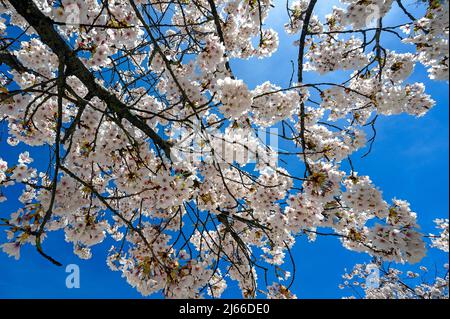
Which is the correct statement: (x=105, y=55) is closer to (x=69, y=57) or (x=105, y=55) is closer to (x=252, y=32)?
(x=69, y=57)

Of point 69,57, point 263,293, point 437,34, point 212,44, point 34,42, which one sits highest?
point 34,42

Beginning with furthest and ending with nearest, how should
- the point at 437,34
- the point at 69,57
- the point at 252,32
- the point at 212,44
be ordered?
the point at 252,32 < the point at 212,44 < the point at 69,57 < the point at 437,34

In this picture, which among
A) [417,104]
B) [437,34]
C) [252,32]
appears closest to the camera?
[437,34]

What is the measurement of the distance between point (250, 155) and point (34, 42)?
14.3ft

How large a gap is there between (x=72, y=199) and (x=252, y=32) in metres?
4.62

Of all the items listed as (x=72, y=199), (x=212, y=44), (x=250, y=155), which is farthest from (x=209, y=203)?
(x=212, y=44)

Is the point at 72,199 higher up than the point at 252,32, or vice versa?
the point at 252,32

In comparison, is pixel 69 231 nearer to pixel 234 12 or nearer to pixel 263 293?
pixel 263 293

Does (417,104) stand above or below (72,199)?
above

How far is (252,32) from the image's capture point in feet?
18.5

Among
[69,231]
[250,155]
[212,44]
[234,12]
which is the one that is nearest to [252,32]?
[234,12]

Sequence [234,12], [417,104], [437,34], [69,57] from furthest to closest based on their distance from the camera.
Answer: [234,12] < [417,104] < [69,57] < [437,34]

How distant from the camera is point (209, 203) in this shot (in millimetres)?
4203
